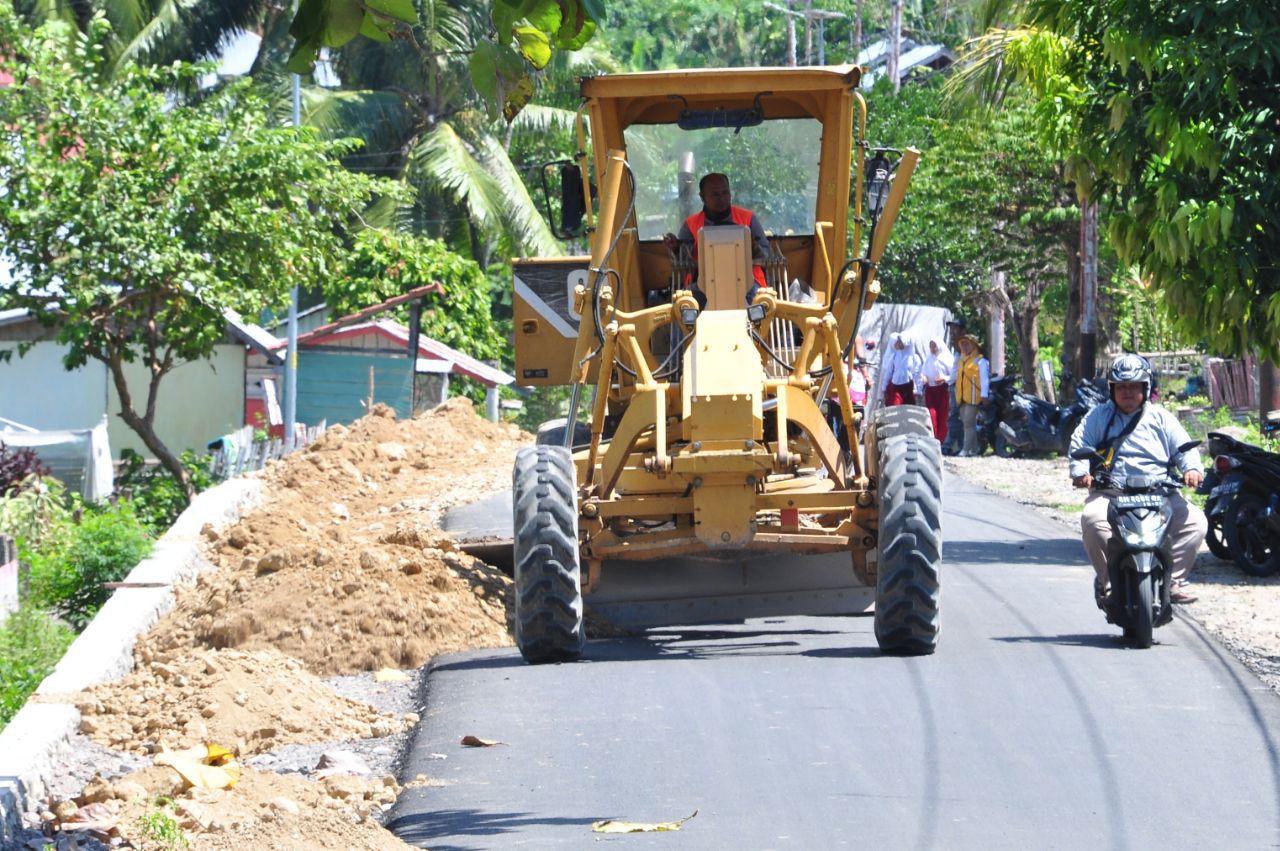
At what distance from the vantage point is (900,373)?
2222 centimetres

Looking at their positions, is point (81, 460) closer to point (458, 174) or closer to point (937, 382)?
point (937, 382)

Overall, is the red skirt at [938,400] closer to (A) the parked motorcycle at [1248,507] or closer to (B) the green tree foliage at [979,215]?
(B) the green tree foliage at [979,215]

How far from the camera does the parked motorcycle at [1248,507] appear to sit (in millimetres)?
13203

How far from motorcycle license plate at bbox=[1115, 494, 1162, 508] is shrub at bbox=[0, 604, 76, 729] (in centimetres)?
676

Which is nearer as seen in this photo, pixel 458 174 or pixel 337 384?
pixel 337 384

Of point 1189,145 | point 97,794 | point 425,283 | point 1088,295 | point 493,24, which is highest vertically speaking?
point 1189,145

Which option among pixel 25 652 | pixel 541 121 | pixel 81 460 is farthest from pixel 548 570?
pixel 541 121

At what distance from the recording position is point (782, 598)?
35.3ft

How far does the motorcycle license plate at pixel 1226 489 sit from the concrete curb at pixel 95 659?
758 centimetres

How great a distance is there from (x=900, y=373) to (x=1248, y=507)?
899 centimetres

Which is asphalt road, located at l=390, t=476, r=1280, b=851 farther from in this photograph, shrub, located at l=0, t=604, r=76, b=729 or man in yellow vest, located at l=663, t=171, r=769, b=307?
shrub, located at l=0, t=604, r=76, b=729

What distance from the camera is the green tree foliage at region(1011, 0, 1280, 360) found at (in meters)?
12.0

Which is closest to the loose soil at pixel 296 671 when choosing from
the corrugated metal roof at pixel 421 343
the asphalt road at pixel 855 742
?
the asphalt road at pixel 855 742

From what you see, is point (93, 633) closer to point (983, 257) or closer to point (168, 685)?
point (168, 685)
